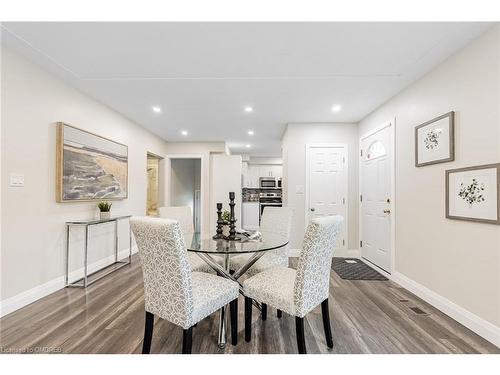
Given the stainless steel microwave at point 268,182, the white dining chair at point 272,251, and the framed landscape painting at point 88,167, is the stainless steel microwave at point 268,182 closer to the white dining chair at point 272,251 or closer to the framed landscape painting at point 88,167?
the framed landscape painting at point 88,167

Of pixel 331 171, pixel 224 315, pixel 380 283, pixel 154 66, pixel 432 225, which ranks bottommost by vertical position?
pixel 380 283

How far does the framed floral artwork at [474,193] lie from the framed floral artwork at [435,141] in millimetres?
196

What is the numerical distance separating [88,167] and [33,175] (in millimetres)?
682

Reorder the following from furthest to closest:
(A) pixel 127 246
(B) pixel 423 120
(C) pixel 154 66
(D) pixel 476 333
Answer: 1. (A) pixel 127 246
2. (B) pixel 423 120
3. (C) pixel 154 66
4. (D) pixel 476 333

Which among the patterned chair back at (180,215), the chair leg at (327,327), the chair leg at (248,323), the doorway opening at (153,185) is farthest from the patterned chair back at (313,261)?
the doorway opening at (153,185)

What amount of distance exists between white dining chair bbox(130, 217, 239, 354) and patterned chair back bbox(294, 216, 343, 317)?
22.3 inches

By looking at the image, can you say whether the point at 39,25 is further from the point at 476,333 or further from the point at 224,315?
the point at 476,333

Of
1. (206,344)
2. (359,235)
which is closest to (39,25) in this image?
(206,344)

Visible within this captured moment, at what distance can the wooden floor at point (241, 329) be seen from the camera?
1.71 m

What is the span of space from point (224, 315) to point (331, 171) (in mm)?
3246

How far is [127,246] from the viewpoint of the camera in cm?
408

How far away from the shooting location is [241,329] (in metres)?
1.94

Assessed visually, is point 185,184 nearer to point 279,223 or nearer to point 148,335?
point 279,223
